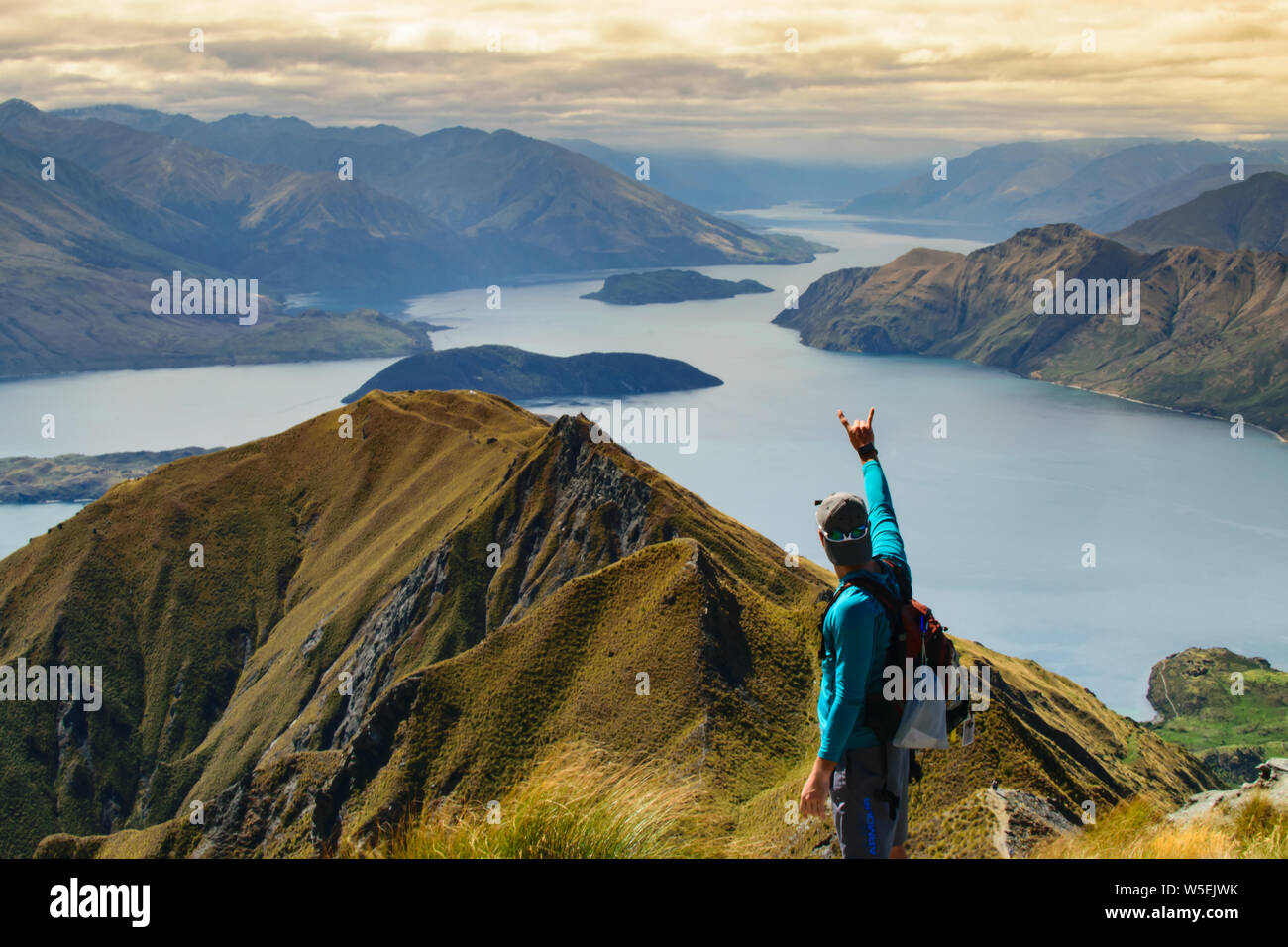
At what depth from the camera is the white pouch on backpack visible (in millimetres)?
11758

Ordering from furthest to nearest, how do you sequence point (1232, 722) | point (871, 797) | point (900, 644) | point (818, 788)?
1. point (1232, 722)
2. point (871, 797)
3. point (900, 644)
4. point (818, 788)

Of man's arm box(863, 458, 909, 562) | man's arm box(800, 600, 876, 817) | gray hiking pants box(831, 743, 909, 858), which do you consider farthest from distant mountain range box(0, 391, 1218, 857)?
man's arm box(863, 458, 909, 562)

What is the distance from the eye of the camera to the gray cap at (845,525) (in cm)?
1194

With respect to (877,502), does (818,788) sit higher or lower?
lower

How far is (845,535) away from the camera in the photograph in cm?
1203

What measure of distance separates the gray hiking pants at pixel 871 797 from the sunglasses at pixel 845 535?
2.46 m

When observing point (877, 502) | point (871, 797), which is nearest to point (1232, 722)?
point (877, 502)

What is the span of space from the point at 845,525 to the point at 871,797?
322 centimetres

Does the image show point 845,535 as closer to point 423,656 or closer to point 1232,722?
point 423,656

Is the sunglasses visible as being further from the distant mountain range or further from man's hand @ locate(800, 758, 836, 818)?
the distant mountain range

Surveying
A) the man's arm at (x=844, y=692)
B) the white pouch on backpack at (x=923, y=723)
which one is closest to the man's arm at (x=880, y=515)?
the man's arm at (x=844, y=692)

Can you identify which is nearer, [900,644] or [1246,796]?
[900,644]
